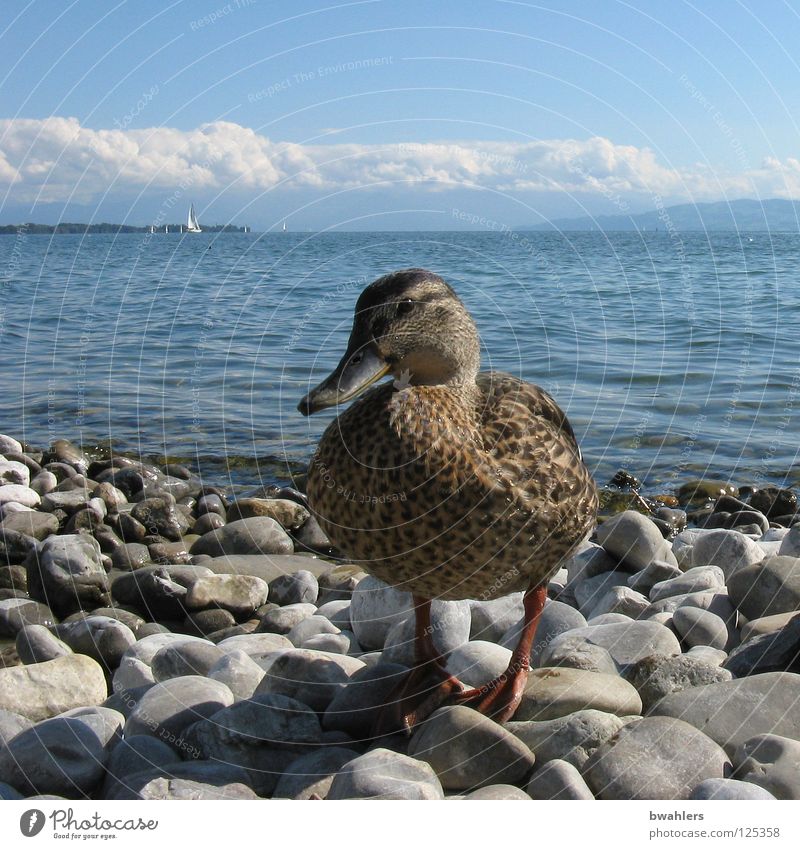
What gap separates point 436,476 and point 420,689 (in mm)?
1146

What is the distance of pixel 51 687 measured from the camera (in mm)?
5047

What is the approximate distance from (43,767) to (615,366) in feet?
35.3

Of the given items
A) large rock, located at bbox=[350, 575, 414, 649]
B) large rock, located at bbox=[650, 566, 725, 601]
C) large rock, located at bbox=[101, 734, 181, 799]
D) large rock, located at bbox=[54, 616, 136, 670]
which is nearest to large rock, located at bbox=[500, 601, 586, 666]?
large rock, located at bbox=[350, 575, 414, 649]

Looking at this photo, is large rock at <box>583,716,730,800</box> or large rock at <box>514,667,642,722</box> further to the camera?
large rock at <box>514,667,642,722</box>

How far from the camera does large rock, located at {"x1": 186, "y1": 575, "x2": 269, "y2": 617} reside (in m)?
6.91

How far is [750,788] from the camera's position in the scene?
11.4ft

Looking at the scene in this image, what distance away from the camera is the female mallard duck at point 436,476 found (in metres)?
4.10

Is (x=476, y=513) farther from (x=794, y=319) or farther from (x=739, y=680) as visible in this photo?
(x=794, y=319)

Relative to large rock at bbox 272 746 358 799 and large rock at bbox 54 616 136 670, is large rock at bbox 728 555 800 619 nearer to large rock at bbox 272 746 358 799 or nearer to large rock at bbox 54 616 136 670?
large rock at bbox 272 746 358 799

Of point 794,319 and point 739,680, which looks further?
point 794,319

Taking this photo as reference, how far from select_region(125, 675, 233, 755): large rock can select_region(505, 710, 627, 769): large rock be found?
147cm

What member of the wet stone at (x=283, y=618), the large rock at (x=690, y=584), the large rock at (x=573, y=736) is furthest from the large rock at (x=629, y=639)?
the wet stone at (x=283, y=618)

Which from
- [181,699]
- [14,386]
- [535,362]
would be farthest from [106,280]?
[181,699]
